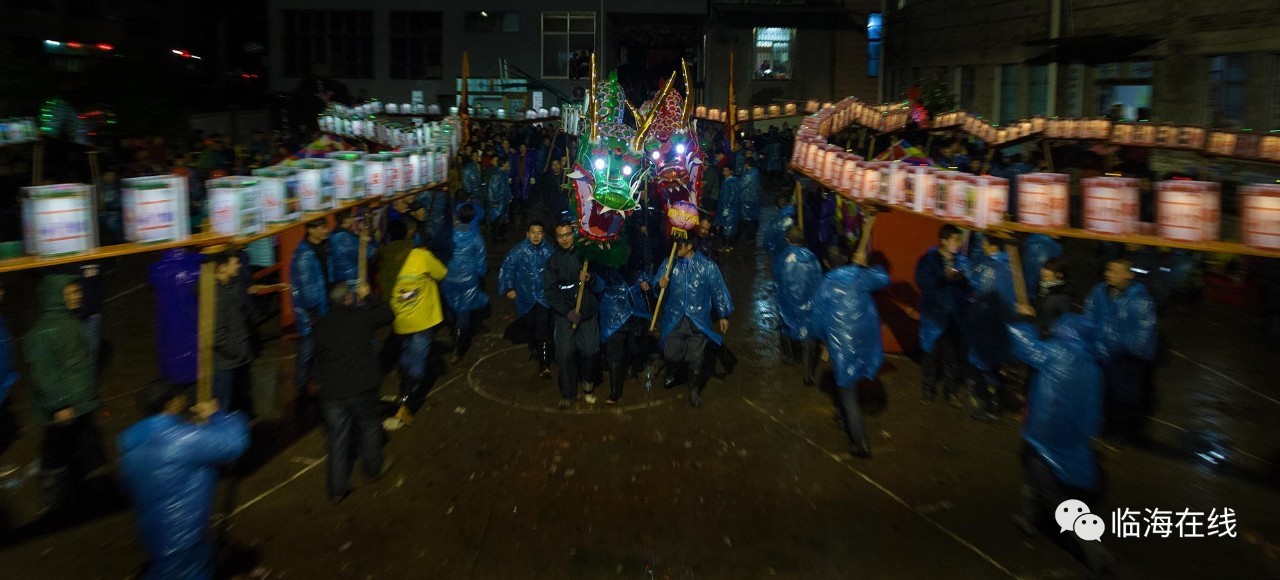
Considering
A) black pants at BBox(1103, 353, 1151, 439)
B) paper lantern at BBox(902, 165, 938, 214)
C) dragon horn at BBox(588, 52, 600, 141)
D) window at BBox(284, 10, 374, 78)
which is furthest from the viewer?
window at BBox(284, 10, 374, 78)

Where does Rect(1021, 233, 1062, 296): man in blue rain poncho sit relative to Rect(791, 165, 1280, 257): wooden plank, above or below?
below

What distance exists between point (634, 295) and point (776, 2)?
96.1 ft

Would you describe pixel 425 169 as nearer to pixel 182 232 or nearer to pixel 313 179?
pixel 313 179

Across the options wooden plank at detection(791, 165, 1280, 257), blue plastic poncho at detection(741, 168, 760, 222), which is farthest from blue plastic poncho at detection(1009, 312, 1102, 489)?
blue plastic poncho at detection(741, 168, 760, 222)

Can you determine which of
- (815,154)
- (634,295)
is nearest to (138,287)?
(634,295)

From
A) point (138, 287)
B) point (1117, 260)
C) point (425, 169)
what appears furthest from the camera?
point (138, 287)

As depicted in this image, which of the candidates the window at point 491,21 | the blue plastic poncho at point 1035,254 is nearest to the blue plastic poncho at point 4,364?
the blue plastic poncho at point 1035,254

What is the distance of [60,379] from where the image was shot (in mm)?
5758

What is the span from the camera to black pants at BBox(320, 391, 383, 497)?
5852 mm

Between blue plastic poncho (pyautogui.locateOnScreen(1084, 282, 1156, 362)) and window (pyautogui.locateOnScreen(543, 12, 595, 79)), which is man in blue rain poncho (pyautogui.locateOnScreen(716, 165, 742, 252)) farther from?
window (pyautogui.locateOnScreen(543, 12, 595, 79))

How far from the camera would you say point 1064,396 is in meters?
4.84

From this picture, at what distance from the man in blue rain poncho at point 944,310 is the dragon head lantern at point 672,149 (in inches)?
226

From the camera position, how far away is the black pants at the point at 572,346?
301 inches

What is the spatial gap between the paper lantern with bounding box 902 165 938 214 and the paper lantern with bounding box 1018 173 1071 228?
985mm
